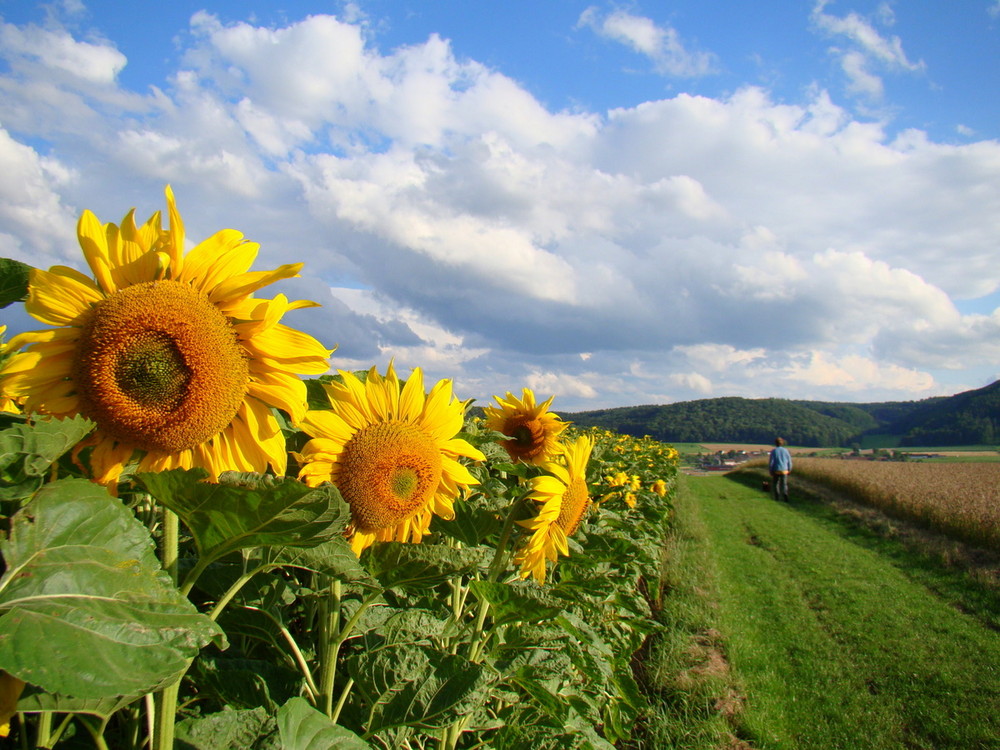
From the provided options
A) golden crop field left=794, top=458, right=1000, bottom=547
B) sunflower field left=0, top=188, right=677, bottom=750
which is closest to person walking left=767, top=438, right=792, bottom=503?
golden crop field left=794, top=458, right=1000, bottom=547

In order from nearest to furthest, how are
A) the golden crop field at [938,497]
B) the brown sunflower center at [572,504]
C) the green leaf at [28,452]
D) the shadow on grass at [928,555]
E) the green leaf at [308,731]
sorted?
the green leaf at [28,452] < the green leaf at [308,731] < the brown sunflower center at [572,504] < the shadow on grass at [928,555] < the golden crop field at [938,497]

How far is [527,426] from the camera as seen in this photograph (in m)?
2.72

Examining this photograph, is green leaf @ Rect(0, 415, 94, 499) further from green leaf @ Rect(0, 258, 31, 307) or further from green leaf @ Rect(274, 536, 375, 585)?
green leaf @ Rect(274, 536, 375, 585)

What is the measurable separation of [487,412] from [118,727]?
1.80 m

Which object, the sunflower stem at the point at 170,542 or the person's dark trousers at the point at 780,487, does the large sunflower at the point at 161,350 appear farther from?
the person's dark trousers at the point at 780,487

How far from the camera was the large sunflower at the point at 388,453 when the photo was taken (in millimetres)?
1440

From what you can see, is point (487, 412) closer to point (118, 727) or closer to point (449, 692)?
point (449, 692)

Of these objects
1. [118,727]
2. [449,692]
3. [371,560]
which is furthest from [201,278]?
[118,727]

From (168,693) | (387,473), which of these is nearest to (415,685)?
(387,473)

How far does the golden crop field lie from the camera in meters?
13.4

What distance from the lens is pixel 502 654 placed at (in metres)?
2.13

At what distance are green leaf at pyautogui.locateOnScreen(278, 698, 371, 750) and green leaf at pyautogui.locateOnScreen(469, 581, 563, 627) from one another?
0.63 m

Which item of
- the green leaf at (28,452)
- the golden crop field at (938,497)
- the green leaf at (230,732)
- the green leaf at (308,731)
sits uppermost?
the green leaf at (28,452)

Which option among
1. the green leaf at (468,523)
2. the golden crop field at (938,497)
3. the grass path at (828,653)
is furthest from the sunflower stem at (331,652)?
the golden crop field at (938,497)
